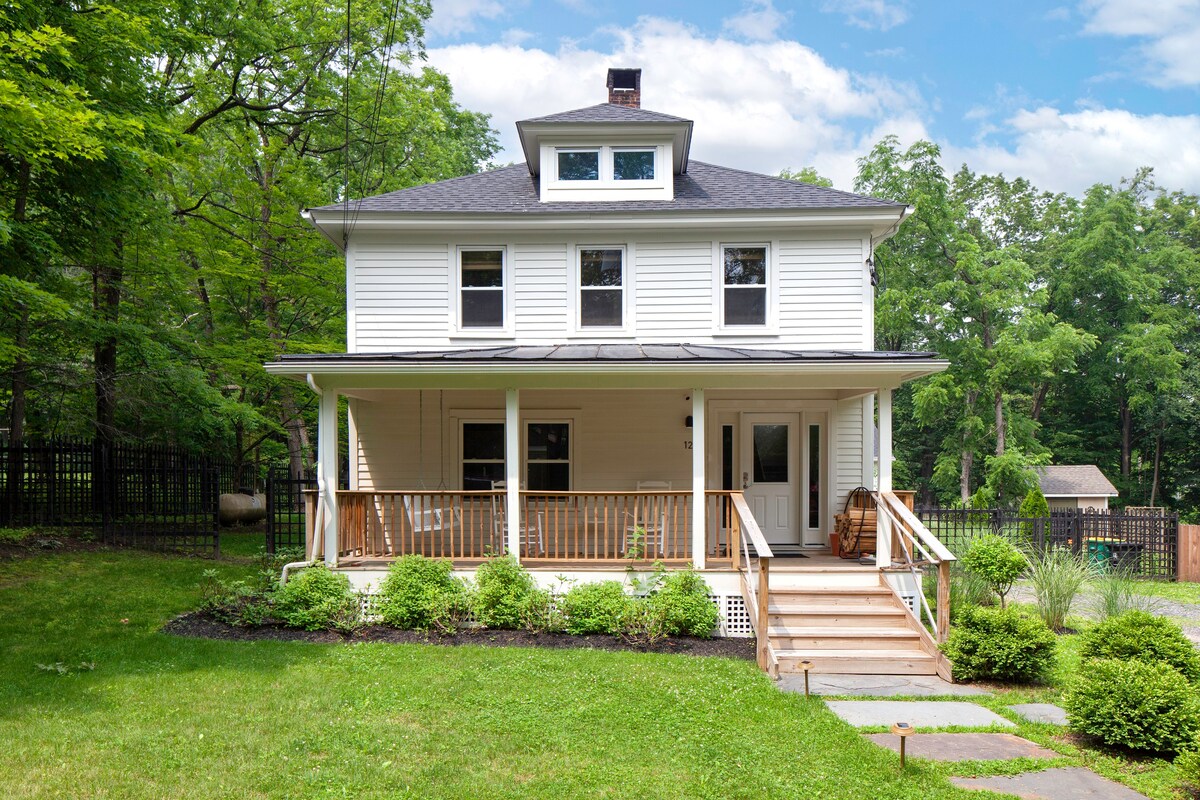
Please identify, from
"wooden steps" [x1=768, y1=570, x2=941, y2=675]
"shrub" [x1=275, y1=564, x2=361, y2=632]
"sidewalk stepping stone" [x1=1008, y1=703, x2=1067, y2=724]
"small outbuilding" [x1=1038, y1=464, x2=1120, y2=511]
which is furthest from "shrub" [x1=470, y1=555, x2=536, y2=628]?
"small outbuilding" [x1=1038, y1=464, x2=1120, y2=511]

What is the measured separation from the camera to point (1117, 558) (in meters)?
15.0

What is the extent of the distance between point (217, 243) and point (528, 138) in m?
9.48

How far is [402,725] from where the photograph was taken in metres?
5.86

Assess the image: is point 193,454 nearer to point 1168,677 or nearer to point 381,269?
point 381,269

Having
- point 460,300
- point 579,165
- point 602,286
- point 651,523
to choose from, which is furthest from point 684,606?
point 579,165

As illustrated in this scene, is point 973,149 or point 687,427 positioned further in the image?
point 973,149

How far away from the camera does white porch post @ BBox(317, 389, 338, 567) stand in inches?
387

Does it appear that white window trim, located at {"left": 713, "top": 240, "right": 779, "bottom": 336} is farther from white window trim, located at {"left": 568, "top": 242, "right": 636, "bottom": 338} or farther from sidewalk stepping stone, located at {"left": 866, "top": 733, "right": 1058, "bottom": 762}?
sidewalk stepping stone, located at {"left": 866, "top": 733, "right": 1058, "bottom": 762}

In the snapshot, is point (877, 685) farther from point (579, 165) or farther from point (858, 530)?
point (579, 165)

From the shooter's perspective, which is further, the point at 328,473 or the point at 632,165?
the point at 632,165

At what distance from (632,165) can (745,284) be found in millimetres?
2798

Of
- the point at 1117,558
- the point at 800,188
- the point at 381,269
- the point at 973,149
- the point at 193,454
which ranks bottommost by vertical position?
the point at 1117,558

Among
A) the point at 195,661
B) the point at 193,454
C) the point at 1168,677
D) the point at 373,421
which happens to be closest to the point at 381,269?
the point at 373,421

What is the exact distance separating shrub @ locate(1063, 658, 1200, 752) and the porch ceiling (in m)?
4.37
